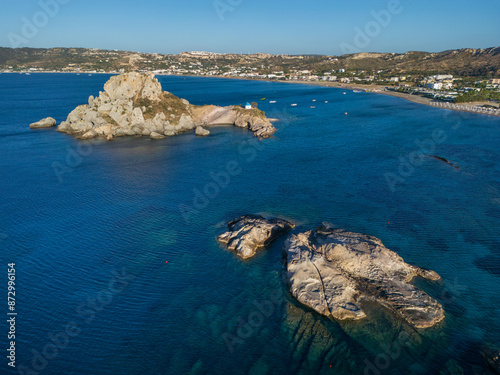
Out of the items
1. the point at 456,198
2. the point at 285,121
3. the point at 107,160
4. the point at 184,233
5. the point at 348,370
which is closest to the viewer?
the point at 348,370

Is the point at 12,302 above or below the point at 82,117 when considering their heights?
below

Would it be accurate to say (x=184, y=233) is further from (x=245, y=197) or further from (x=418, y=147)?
(x=418, y=147)

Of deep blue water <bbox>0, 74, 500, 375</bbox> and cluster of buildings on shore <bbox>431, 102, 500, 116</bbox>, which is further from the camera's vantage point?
cluster of buildings on shore <bbox>431, 102, 500, 116</bbox>

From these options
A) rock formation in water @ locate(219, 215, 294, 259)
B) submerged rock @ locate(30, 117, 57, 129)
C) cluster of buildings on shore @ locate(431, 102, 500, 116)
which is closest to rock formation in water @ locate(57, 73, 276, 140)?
submerged rock @ locate(30, 117, 57, 129)

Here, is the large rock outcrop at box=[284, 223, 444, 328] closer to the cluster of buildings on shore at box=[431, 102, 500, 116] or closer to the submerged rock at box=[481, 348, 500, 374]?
the submerged rock at box=[481, 348, 500, 374]

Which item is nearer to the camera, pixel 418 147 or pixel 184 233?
pixel 184 233

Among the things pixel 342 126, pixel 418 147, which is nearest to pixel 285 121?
pixel 342 126

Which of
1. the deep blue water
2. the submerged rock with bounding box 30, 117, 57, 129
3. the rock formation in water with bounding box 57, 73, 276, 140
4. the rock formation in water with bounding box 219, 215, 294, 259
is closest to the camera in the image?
the deep blue water
